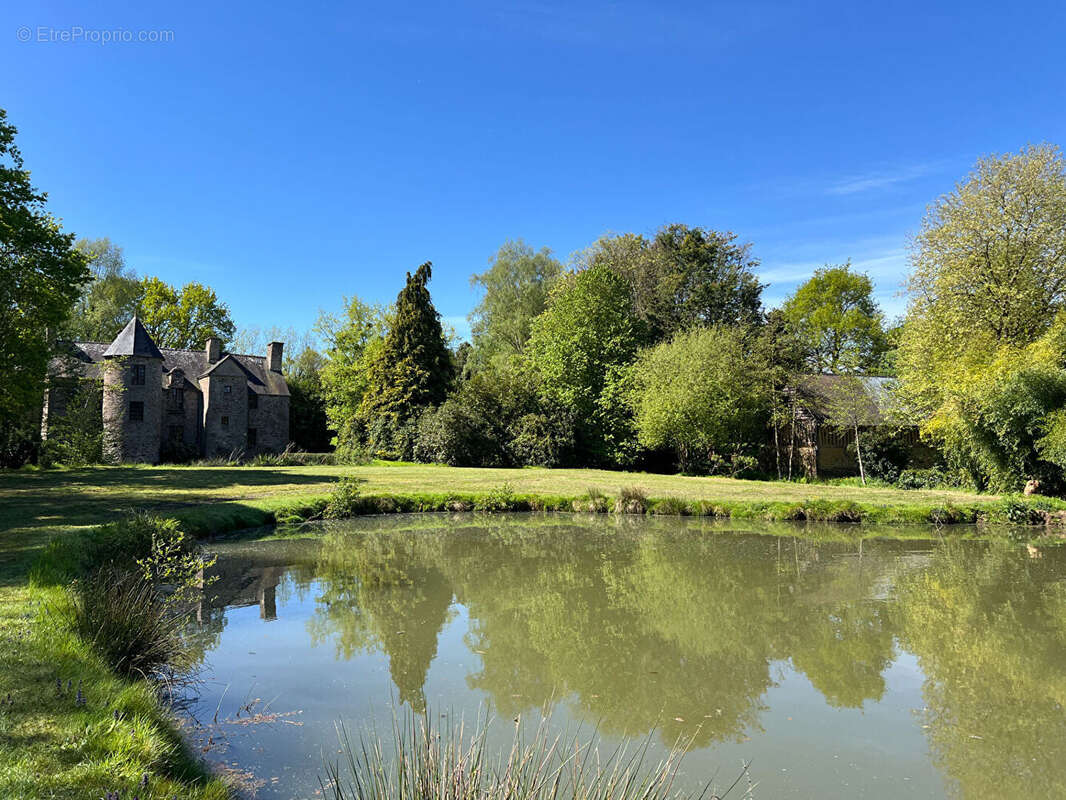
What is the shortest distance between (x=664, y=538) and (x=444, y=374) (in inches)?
882

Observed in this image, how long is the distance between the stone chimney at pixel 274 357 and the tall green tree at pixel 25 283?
64.9 ft

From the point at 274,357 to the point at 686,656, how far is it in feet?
126

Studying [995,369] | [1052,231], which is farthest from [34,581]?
[1052,231]

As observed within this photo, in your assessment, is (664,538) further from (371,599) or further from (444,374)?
(444,374)

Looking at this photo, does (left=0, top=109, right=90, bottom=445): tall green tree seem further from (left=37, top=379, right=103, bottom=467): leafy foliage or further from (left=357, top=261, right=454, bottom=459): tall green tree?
(left=357, top=261, right=454, bottom=459): tall green tree

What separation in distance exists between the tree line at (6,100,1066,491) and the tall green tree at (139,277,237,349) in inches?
6.0

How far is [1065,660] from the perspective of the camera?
6.99 metres

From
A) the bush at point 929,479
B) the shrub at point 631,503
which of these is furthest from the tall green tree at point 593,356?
the shrub at point 631,503

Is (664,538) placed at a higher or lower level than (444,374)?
lower

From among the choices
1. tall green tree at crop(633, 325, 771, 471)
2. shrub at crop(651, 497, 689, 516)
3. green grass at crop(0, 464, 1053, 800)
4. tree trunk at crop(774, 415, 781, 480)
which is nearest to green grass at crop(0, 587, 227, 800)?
green grass at crop(0, 464, 1053, 800)

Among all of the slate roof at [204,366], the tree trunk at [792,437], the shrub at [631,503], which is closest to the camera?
the shrub at [631,503]

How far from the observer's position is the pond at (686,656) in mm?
4793

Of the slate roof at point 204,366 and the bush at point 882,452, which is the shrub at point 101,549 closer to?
the bush at point 882,452

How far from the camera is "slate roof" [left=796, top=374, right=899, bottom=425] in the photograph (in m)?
26.9
